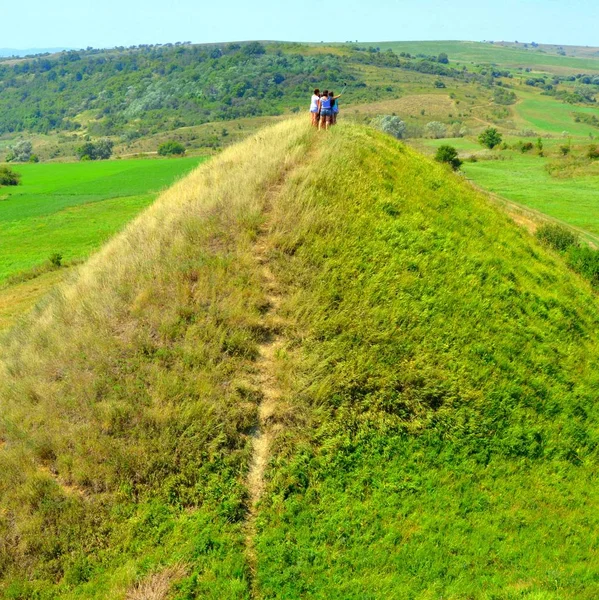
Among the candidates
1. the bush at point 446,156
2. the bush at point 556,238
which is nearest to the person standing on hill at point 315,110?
the bush at point 556,238

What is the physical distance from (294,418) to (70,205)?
1769 inches

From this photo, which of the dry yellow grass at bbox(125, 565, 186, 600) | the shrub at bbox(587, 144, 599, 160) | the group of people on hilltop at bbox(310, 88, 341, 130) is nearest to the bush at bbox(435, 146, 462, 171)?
the shrub at bbox(587, 144, 599, 160)

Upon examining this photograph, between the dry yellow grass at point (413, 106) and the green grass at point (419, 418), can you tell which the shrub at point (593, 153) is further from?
the dry yellow grass at point (413, 106)

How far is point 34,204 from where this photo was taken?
47125 mm

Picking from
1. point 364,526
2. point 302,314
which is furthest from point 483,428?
point 302,314

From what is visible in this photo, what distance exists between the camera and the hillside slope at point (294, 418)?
664cm

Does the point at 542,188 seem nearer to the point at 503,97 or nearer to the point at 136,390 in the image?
the point at 136,390

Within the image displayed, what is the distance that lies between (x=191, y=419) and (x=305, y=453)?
1951 mm

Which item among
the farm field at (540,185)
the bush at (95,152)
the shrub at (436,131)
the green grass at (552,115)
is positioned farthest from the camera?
the green grass at (552,115)

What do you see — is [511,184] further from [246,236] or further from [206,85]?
[206,85]

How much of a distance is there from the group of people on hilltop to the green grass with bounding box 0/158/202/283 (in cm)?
846

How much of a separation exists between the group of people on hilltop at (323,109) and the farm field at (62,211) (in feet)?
Result: 26.8

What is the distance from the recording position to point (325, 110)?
1594 cm

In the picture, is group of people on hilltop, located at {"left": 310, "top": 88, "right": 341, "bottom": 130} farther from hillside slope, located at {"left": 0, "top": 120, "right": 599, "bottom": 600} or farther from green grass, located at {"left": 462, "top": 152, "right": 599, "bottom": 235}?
green grass, located at {"left": 462, "top": 152, "right": 599, "bottom": 235}
